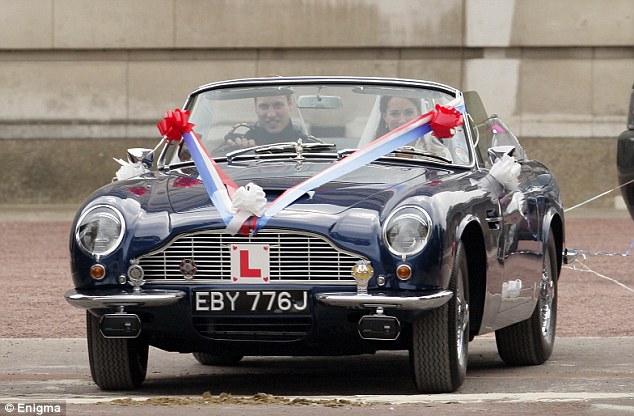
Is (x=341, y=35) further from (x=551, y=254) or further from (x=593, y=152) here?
(x=551, y=254)

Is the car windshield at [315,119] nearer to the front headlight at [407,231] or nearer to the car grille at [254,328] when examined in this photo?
the front headlight at [407,231]

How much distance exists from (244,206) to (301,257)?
33 centimetres

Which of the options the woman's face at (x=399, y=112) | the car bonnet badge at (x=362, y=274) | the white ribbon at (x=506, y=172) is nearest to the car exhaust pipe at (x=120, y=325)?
the car bonnet badge at (x=362, y=274)

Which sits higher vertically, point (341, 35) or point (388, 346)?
point (341, 35)

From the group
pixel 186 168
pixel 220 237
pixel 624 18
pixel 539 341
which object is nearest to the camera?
pixel 220 237

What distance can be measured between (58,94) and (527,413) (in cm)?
1716

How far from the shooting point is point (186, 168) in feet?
28.8

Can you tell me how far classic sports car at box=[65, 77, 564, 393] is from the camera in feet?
24.3

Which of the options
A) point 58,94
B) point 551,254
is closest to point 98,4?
point 58,94

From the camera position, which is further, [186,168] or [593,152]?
[593,152]

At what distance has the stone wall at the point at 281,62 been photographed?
22.8 m

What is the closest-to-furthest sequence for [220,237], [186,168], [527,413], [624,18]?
[527,413] < [220,237] < [186,168] < [624,18]

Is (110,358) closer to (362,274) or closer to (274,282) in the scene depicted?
(274,282)

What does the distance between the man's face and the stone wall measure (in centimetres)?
1385
